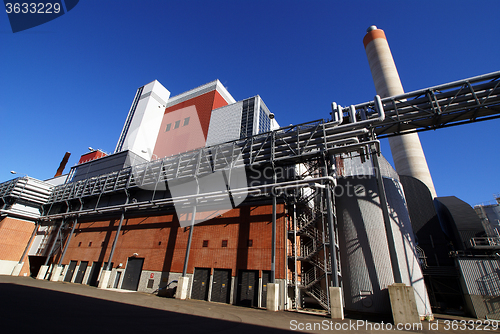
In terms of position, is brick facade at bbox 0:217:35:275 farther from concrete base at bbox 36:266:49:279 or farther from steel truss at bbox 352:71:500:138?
steel truss at bbox 352:71:500:138

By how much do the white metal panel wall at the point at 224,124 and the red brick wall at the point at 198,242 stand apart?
72.7ft

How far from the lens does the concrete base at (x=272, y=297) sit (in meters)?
15.2

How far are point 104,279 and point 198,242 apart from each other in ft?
35.8

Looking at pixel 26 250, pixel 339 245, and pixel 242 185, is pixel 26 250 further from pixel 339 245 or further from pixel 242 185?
pixel 339 245

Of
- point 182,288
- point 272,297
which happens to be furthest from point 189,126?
point 272,297

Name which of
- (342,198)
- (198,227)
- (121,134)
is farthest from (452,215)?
(121,134)

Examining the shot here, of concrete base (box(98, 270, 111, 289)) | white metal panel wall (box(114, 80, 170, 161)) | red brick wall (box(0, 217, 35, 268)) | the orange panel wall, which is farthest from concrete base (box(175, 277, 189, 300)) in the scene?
white metal panel wall (box(114, 80, 170, 161))

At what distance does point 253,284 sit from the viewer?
57.7 ft

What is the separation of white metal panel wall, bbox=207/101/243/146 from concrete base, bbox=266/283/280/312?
29.9m

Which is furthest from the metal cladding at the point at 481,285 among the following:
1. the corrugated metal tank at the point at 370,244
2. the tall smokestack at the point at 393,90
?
the tall smokestack at the point at 393,90

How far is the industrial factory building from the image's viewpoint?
53.6ft

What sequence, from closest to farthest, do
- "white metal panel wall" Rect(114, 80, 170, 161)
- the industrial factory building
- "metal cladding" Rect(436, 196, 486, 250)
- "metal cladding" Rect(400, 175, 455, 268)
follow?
the industrial factory building → "metal cladding" Rect(400, 175, 455, 268) → "metal cladding" Rect(436, 196, 486, 250) → "white metal panel wall" Rect(114, 80, 170, 161)

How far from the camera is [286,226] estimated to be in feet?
60.1

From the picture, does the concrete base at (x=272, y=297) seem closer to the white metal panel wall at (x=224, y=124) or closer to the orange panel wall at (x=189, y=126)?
the white metal panel wall at (x=224, y=124)
